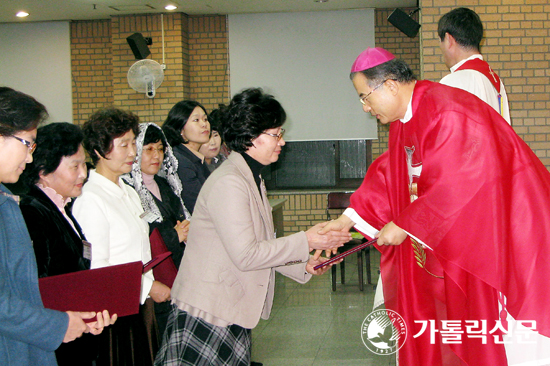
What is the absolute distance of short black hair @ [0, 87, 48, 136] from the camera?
1461mm

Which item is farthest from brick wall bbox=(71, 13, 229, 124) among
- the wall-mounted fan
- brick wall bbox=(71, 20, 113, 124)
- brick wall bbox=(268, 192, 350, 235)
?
brick wall bbox=(268, 192, 350, 235)

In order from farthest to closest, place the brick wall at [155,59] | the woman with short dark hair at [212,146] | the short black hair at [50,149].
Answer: the brick wall at [155,59] → the woman with short dark hair at [212,146] → the short black hair at [50,149]

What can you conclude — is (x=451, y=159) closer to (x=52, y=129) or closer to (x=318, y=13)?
(x=52, y=129)

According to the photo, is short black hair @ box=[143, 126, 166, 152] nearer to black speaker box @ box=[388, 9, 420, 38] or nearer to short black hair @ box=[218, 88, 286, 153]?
short black hair @ box=[218, 88, 286, 153]

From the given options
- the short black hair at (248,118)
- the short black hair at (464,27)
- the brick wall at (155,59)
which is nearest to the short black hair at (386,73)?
the short black hair at (248,118)

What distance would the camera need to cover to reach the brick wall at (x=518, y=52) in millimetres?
4801

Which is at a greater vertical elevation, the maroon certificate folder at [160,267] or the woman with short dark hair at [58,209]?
the woman with short dark hair at [58,209]

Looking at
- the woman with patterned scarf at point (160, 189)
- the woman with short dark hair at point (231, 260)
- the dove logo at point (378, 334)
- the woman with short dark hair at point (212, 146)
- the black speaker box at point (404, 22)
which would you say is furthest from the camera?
the black speaker box at point (404, 22)

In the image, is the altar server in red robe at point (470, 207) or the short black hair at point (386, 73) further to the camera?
the short black hair at point (386, 73)

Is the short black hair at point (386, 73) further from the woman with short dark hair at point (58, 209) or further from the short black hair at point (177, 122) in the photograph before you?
the short black hair at point (177, 122)

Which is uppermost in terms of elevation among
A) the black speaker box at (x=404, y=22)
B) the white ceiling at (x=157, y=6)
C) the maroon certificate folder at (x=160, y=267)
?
the white ceiling at (x=157, y=6)

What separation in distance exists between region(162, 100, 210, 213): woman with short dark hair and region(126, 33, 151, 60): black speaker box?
174 inches

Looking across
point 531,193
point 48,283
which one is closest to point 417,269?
point 531,193

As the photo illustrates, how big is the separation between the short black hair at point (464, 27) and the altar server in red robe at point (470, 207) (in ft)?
3.73
